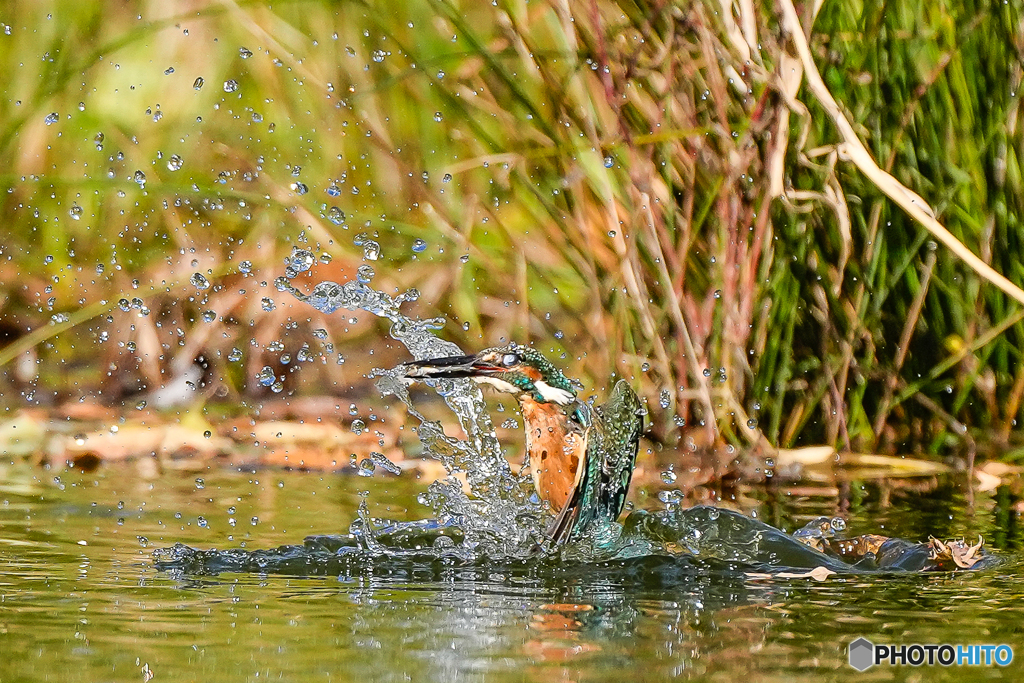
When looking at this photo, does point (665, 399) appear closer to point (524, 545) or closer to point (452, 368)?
point (452, 368)

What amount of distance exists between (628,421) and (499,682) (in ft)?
5.02

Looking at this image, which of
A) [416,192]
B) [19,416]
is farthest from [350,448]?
[19,416]

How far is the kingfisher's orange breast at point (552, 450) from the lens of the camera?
3.91 m

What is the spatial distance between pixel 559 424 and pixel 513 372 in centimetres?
17

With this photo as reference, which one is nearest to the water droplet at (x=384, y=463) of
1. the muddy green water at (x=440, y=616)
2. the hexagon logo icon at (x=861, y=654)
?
the muddy green water at (x=440, y=616)

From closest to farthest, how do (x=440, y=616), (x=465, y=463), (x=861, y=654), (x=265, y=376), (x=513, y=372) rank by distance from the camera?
(x=861, y=654) < (x=440, y=616) < (x=513, y=372) < (x=465, y=463) < (x=265, y=376)

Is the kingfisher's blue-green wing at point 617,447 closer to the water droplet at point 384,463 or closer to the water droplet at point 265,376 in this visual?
the water droplet at point 384,463

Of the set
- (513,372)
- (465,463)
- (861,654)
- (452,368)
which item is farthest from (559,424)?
(861,654)

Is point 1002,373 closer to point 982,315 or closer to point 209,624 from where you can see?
point 982,315

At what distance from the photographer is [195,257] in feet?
22.3

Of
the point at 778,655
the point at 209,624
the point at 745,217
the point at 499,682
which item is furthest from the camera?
the point at 745,217

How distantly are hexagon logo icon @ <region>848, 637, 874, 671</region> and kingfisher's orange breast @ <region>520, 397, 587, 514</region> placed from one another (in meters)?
1.17

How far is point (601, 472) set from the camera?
3.83 m

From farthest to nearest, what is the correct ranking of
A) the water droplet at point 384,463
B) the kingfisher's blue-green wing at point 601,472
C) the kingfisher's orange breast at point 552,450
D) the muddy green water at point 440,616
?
the water droplet at point 384,463, the kingfisher's orange breast at point 552,450, the kingfisher's blue-green wing at point 601,472, the muddy green water at point 440,616
